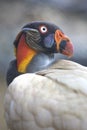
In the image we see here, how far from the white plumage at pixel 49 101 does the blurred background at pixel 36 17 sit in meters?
2.07

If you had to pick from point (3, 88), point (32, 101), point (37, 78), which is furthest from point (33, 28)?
point (3, 88)

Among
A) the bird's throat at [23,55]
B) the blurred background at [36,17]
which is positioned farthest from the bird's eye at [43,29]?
the blurred background at [36,17]

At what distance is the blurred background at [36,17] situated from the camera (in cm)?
356

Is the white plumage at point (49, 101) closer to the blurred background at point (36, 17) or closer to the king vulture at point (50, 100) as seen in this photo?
the king vulture at point (50, 100)

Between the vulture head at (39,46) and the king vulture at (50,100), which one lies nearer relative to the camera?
the king vulture at (50,100)

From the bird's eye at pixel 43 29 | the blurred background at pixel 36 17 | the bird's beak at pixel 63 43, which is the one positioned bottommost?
the blurred background at pixel 36 17

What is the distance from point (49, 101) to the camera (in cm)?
133

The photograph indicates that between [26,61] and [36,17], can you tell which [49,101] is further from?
[36,17]

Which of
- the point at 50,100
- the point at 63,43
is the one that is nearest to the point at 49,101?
the point at 50,100

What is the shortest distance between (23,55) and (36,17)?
1754mm

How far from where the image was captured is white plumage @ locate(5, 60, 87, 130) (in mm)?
1291

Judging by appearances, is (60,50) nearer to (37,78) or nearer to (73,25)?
(37,78)

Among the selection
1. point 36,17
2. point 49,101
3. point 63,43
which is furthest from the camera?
point 36,17

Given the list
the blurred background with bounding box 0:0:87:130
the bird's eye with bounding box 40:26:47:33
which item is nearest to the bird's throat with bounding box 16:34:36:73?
the bird's eye with bounding box 40:26:47:33
